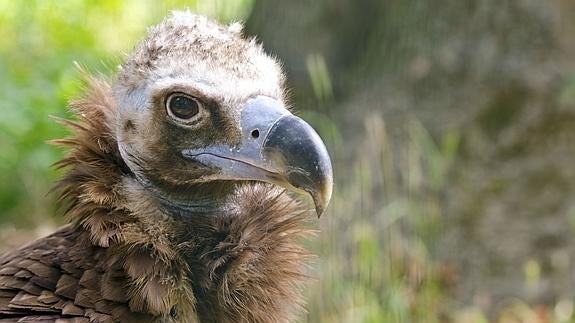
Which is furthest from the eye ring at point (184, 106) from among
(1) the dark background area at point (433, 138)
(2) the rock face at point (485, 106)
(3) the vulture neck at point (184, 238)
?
(2) the rock face at point (485, 106)

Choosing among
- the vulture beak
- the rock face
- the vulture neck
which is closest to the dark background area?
the rock face

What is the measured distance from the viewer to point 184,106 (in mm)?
3139

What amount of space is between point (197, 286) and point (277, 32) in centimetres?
433

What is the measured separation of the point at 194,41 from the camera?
321 cm

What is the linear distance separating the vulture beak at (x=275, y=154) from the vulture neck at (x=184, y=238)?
0.49 ft

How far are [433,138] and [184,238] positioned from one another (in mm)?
3649

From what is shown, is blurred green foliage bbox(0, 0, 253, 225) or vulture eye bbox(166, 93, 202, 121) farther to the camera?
blurred green foliage bbox(0, 0, 253, 225)

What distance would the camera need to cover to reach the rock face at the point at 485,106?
6.25 meters

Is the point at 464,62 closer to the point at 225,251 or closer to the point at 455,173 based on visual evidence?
the point at 455,173

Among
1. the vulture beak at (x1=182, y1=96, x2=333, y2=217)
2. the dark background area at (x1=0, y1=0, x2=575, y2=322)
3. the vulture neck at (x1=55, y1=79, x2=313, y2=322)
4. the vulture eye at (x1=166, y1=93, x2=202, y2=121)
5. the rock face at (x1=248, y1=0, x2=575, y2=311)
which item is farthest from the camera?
the rock face at (x1=248, y1=0, x2=575, y2=311)

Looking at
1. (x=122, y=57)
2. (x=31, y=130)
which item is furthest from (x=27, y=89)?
(x=122, y=57)

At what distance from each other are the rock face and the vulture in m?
3.04

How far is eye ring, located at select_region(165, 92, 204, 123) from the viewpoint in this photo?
3.12 meters

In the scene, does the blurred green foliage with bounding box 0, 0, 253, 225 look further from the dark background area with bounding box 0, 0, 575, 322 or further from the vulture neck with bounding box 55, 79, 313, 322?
the vulture neck with bounding box 55, 79, 313, 322
